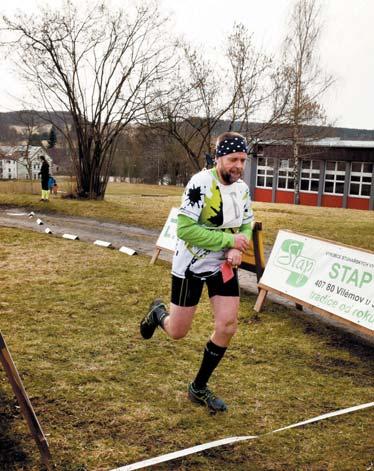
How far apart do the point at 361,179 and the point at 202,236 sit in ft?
138

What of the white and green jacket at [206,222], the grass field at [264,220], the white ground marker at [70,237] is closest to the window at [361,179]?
the grass field at [264,220]

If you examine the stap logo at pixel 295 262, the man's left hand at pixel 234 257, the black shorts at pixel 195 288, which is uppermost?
the man's left hand at pixel 234 257

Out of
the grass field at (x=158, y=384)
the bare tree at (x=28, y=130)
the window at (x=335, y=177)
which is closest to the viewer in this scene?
the grass field at (x=158, y=384)

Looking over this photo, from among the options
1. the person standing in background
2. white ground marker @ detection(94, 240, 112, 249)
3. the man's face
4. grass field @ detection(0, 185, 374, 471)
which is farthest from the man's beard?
the person standing in background

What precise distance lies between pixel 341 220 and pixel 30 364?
1671 centimetres

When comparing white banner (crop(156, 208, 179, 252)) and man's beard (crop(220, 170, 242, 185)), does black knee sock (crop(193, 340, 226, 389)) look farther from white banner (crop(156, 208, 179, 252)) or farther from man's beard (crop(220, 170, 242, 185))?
white banner (crop(156, 208, 179, 252))

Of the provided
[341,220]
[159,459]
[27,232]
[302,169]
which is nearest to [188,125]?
[341,220]

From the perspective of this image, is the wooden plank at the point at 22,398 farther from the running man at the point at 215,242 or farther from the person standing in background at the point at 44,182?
the person standing in background at the point at 44,182

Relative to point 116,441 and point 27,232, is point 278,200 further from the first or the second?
point 116,441

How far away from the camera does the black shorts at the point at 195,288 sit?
3.97 metres

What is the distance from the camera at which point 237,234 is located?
12.9ft

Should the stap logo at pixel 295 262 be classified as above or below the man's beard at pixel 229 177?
below

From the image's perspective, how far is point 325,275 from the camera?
20.5 ft

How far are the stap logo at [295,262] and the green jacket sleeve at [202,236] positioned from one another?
2974 mm
